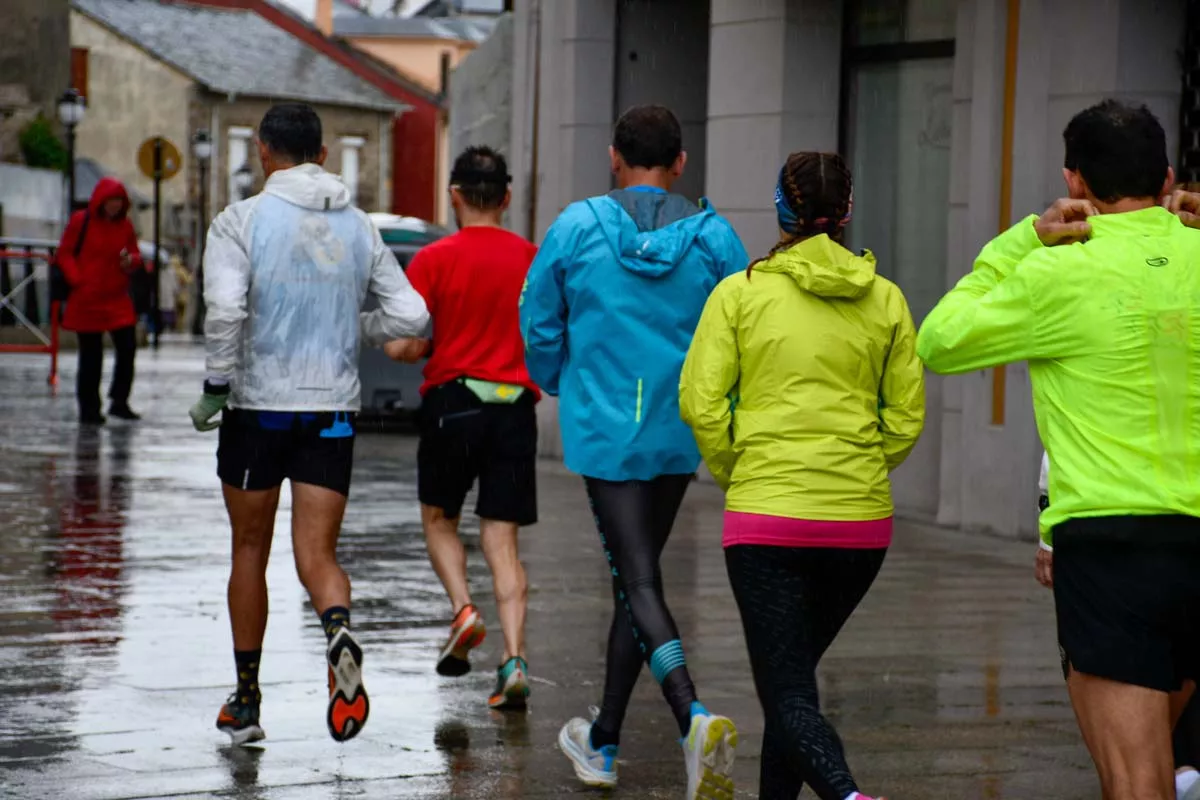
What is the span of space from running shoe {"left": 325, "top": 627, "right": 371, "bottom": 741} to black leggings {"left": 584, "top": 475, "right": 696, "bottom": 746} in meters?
0.67

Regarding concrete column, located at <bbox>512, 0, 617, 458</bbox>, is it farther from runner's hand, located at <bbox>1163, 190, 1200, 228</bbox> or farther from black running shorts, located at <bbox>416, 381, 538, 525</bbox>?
runner's hand, located at <bbox>1163, 190, 1200, 228</bbox>

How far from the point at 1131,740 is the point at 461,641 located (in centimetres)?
367

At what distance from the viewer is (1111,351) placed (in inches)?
179

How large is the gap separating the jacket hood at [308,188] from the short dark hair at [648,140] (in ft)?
3.11

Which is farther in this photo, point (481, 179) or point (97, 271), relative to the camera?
point (97, 271)

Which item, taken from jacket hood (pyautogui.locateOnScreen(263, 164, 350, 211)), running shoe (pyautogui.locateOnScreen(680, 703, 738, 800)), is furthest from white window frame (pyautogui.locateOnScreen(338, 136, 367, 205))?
running shoe (pyautogui.locateOnScreen(680, 703, 738, 800))

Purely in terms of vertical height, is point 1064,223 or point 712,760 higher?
point 1064,223

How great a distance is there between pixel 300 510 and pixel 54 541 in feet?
17.0

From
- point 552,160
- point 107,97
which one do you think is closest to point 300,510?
point 552,160

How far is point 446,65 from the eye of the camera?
98.4 m

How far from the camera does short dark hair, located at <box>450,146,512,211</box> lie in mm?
8039

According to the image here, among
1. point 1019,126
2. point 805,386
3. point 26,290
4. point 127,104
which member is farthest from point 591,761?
point 127,104

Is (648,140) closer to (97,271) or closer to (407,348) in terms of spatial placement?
(407,348)

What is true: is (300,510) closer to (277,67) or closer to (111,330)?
(111,330)
